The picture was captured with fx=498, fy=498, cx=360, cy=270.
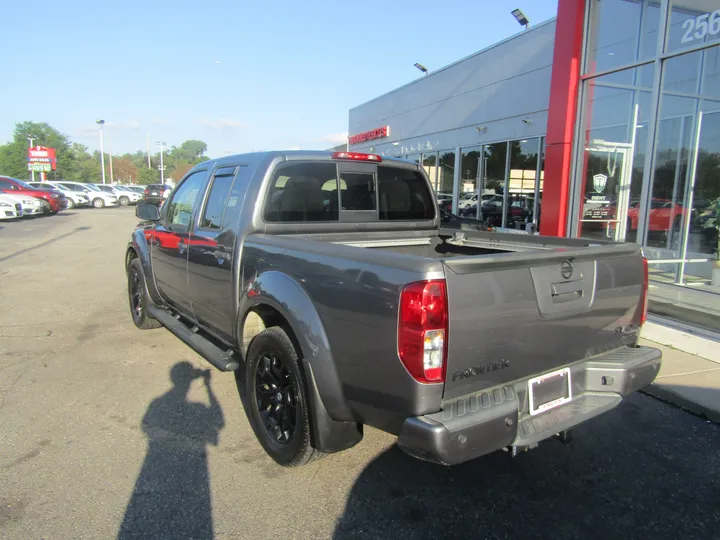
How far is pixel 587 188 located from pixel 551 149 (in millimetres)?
1051

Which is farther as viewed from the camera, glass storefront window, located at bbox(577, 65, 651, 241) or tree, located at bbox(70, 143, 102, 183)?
tree, located at bbox(70, 143, 102, 183)

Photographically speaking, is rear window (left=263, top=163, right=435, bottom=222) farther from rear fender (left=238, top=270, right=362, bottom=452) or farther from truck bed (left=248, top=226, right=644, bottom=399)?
rear fender (left=238, top=270, right=362, bottom=452)

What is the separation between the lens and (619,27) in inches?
345

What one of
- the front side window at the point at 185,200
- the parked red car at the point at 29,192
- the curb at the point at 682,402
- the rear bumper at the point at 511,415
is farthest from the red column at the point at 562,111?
the parked red car at the point at 29,192

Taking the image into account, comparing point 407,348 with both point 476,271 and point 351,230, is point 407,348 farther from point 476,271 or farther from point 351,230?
point 351,230

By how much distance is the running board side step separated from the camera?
367cm

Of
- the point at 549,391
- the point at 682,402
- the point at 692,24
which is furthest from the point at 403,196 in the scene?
the point at 692,24

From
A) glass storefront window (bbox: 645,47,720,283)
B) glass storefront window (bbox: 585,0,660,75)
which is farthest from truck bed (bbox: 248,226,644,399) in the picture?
glass storefront window (bbox: 645,47,720,283)

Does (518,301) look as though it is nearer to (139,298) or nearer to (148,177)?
(139,298)

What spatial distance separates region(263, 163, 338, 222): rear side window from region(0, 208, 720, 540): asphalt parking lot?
1.60 meters

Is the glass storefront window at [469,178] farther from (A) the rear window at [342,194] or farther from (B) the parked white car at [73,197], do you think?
(B) the parked white car at [73,197]

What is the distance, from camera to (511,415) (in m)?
2.36

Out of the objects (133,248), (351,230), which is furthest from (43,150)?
(351,230)

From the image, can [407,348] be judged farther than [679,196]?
No
